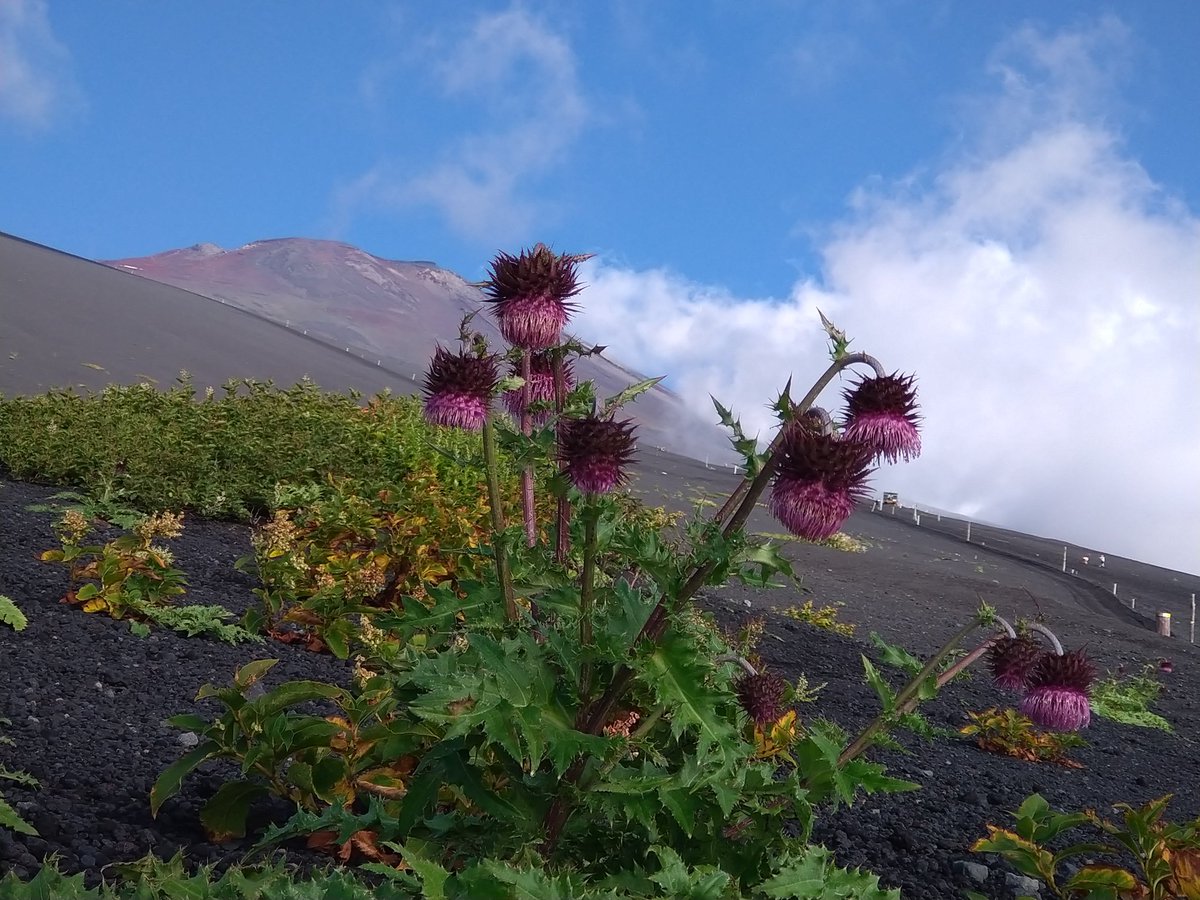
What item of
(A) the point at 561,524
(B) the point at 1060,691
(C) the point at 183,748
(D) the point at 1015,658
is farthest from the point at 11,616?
(B) the point at 1060,691

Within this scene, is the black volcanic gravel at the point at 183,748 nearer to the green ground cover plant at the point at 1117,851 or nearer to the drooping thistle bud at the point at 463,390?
the green ground cover plant at the point at 1117,851

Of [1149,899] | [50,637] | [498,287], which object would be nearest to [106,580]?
[50,637]

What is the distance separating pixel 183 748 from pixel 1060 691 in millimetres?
2879

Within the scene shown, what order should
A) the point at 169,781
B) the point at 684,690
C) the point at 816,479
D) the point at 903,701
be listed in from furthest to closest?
1. the point at 169,781
2. the point at 903,701
3. the point at 816,479
4. the point at 684,690

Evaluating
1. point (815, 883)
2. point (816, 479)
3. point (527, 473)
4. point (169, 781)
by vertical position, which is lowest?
point (169, 781)

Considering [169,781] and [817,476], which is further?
[169,781]

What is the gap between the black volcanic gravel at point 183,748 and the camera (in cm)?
295

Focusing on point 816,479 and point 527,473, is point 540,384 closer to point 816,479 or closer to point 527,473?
point 527,473

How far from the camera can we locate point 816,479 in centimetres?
216

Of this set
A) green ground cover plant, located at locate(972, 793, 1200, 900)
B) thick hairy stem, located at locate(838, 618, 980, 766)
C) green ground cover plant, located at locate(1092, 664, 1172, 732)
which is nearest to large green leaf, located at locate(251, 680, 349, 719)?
thick hairy stem, located at locate(838, 618, 980, 766)

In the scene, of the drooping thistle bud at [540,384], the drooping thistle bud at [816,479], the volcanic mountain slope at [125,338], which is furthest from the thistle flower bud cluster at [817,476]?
the volcanic mountain slope at [125,338]

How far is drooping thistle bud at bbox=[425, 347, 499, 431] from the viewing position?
2764 millimetres

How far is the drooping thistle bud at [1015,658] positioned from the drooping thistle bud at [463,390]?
186 centimetres

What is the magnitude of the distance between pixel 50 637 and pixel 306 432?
14.0 ft
